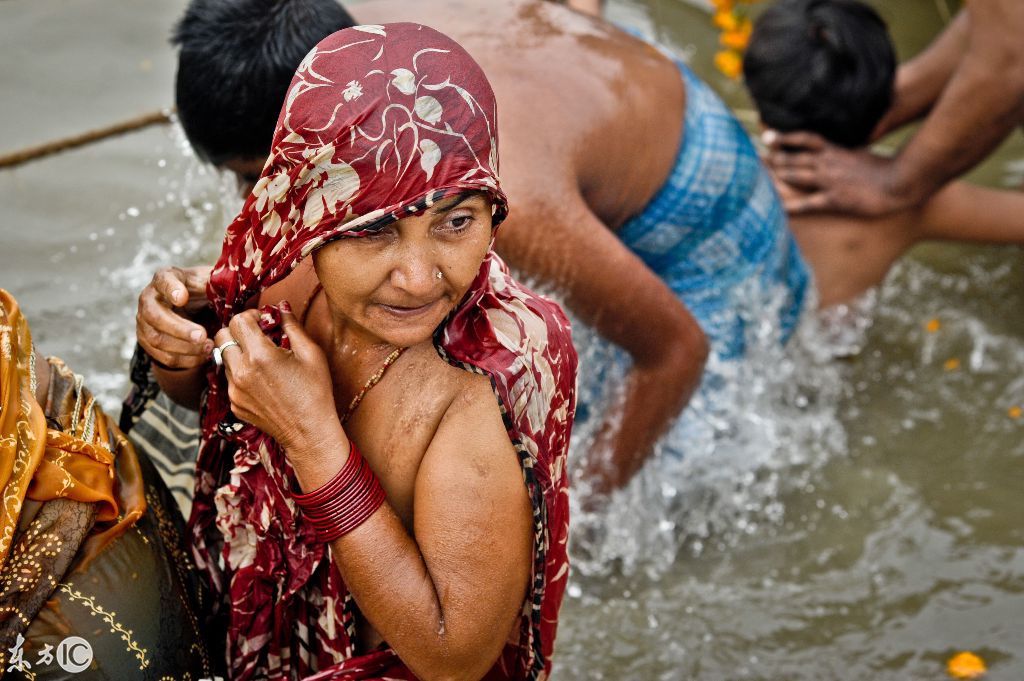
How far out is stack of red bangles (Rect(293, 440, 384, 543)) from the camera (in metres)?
1.78

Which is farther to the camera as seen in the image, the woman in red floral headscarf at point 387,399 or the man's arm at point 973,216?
the man's arm at point 973,216

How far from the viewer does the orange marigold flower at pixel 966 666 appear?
9.80ft

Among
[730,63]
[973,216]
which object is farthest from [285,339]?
[730,63]

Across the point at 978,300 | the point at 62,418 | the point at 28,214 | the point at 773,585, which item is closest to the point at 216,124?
the point at 62,418

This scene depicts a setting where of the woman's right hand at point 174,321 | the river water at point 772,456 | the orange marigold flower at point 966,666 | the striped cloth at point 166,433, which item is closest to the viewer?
the woman's right hand at point 174,321

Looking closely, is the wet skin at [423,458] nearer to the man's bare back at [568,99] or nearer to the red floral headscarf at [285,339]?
the red floral headscarf at [285,339]

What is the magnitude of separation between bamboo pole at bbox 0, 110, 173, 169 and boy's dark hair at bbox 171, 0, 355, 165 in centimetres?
200

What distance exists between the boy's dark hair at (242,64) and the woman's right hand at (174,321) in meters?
0.48

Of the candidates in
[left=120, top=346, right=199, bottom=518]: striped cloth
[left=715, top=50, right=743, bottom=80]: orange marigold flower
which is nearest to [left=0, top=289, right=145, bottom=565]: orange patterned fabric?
[left=120, top=346, right=199, bottom=518]: striped cloth

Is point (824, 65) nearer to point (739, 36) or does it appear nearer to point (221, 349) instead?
point (739, 36)

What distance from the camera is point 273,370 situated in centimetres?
179

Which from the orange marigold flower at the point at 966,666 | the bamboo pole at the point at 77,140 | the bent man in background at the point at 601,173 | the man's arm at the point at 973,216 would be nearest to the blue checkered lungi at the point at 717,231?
the bent man in background at the point at 601,173

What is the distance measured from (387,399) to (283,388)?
204 millimetres

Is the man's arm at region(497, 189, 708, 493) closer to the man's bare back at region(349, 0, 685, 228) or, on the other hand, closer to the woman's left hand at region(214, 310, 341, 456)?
the man's bare back at region(349, 0, 685, 228)
